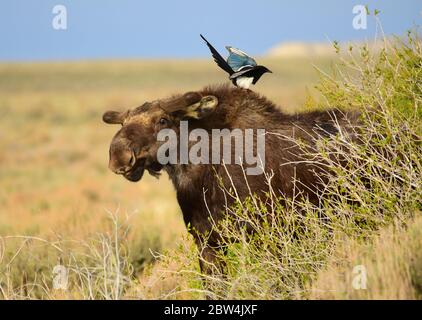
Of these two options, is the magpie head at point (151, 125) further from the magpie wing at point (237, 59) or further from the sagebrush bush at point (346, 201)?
the sagebrush bush at point (346, 201)

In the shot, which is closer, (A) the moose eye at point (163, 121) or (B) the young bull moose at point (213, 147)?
(B) the young bull moose at point (213, 147)

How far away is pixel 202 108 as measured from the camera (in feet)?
25.8

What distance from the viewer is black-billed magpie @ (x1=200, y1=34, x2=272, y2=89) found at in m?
8.20

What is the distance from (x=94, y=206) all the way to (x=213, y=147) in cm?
1488

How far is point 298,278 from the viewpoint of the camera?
6.59 metres

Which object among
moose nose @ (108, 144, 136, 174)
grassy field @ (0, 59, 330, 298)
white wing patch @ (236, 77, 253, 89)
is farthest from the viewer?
grassy field @ (0, 59, 330, 298)

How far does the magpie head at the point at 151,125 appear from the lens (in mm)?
7516

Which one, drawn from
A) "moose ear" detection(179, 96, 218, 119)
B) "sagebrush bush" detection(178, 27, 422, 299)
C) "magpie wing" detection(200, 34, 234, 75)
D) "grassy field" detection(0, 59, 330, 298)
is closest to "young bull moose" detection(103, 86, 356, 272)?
"moose ear" detection(179, 96, 218, 119)

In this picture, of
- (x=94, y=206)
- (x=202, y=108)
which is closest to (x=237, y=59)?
(x=202, y=108)

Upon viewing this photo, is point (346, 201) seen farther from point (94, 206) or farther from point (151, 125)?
point (94, 206)

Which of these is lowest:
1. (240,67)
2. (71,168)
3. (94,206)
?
(94,206)

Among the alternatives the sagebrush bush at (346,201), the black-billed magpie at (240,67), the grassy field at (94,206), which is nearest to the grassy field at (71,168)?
the grassy field at (94,206)

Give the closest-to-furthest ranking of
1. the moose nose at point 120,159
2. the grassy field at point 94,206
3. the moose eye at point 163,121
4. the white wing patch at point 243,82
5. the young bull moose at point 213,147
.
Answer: the grassy field at point 94,206 → the moose nose at point 120,159 → the young bull moose at point 213,147 → the moose eye at point 163,121 → the white wing patch at point 243,82

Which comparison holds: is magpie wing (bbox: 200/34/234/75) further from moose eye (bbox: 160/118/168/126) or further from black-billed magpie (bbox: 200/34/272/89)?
moose eye (bbox: 160/118/168/126)
